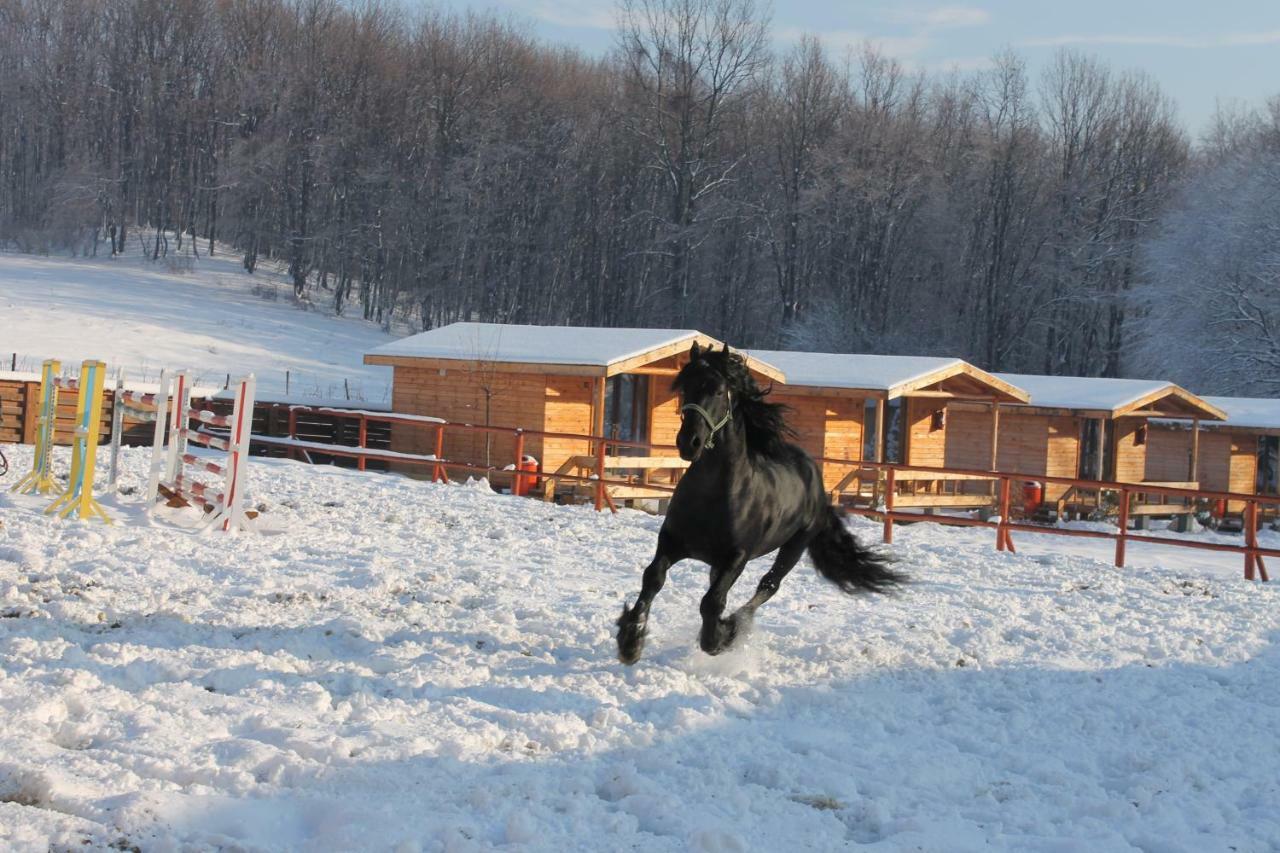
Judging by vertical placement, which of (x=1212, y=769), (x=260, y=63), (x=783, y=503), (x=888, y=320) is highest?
(x=260, y=63)

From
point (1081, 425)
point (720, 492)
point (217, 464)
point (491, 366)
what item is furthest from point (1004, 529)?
point (1081, 425)

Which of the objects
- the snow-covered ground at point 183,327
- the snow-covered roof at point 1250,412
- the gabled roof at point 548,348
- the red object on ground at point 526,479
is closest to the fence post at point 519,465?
the red object on ground at point 526,479

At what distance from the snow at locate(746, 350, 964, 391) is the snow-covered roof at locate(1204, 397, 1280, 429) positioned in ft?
33.5

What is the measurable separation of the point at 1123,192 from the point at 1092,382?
24.4 metres

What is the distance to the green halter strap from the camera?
252 inches

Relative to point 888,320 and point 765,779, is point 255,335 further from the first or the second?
point 765,779

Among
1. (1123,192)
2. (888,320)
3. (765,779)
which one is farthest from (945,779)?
(1123,192)

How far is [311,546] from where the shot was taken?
1026 cm

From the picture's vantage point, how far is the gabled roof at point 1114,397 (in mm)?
28672

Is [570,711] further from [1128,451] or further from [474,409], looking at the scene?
[1128,451]

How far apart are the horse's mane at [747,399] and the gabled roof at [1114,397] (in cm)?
2300

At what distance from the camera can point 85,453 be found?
415 inches

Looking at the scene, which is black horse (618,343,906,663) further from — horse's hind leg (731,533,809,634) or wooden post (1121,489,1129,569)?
wooden post (1121,489,1129,569)

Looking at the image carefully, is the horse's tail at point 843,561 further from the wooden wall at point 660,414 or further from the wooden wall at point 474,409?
the wooden wall at point 660,414
